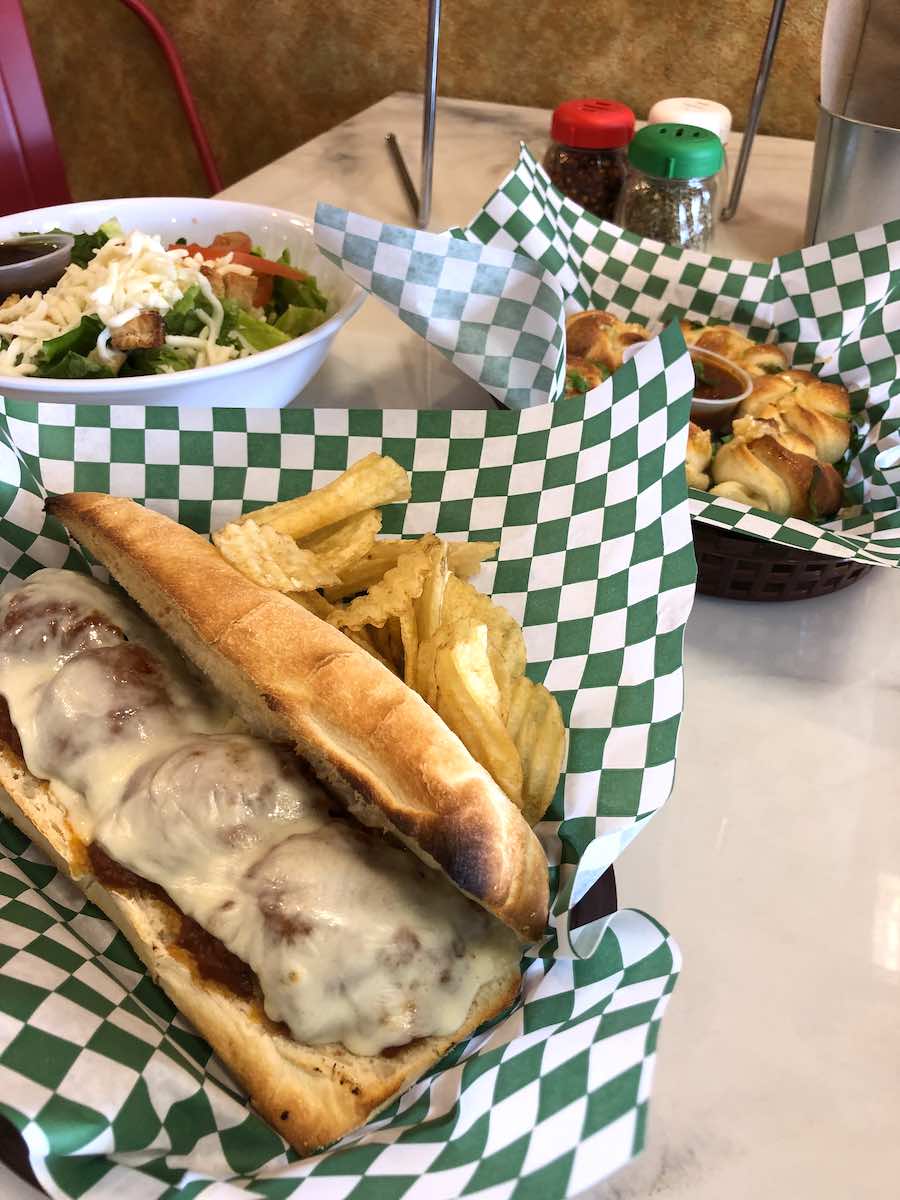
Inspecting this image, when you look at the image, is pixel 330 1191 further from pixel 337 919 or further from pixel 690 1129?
pixel 690 1129

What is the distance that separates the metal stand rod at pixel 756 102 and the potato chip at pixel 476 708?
204 cm

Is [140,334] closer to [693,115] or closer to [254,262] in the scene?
[254,262]

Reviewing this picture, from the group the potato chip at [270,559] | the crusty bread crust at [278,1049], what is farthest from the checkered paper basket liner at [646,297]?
the crusty bread crust at [278,1049]

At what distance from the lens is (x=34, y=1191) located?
90cm

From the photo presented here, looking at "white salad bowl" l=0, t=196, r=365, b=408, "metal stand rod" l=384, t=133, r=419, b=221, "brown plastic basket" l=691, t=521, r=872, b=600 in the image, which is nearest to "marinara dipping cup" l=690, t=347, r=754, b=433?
"brown plastic basket" l=691, t=521, r=872, b=600

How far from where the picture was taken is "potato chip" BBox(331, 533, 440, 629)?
122 cm

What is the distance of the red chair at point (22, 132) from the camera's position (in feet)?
9.36

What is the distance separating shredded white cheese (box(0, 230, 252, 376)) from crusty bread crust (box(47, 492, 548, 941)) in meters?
0.50

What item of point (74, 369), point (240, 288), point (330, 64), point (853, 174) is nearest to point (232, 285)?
point (240, 288)

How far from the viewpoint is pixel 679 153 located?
7.09 ft

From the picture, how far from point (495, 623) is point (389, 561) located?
7.3 inches

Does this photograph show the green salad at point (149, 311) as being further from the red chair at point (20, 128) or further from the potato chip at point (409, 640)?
the red chair at point (20, 128)

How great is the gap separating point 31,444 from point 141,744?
0.51 m

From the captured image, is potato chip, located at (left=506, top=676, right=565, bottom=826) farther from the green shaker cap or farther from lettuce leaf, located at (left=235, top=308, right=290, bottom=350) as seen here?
the green shaker cap
